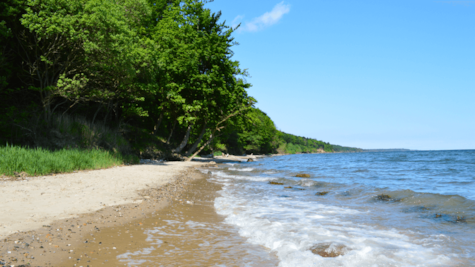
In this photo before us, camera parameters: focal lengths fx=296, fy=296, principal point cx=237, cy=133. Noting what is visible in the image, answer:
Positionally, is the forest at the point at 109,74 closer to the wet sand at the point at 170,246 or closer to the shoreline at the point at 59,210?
the shoreline at the point at 59,210

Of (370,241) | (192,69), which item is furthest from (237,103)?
(370,241)

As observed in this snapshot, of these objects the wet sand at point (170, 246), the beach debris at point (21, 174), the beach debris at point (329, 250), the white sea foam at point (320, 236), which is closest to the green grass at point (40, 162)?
the beach debris at point (21, 174)

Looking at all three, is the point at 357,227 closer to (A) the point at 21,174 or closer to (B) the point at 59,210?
(B) the point at 59,210

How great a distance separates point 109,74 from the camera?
20625 millimetres

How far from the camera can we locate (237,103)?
97.6 ft

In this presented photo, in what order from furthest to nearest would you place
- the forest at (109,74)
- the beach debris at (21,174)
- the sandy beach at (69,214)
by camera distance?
1. the forest at (109,74)
2. the beach debris at (21,174)
3. the sandy beach at (69,214)

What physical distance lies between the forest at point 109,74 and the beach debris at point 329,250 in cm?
1458

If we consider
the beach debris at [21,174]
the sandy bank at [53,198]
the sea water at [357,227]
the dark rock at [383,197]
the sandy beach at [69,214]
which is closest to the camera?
the sandy beach at [69,214]

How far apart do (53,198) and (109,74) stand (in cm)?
1519

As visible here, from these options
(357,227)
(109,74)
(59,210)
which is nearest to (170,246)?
(59,210)

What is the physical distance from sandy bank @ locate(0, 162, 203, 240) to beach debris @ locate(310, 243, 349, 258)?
15.6 ft

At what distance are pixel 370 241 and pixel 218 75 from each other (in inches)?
960

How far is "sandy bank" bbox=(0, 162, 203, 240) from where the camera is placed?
17.6 ft

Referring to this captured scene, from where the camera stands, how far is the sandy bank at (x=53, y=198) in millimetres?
5363
